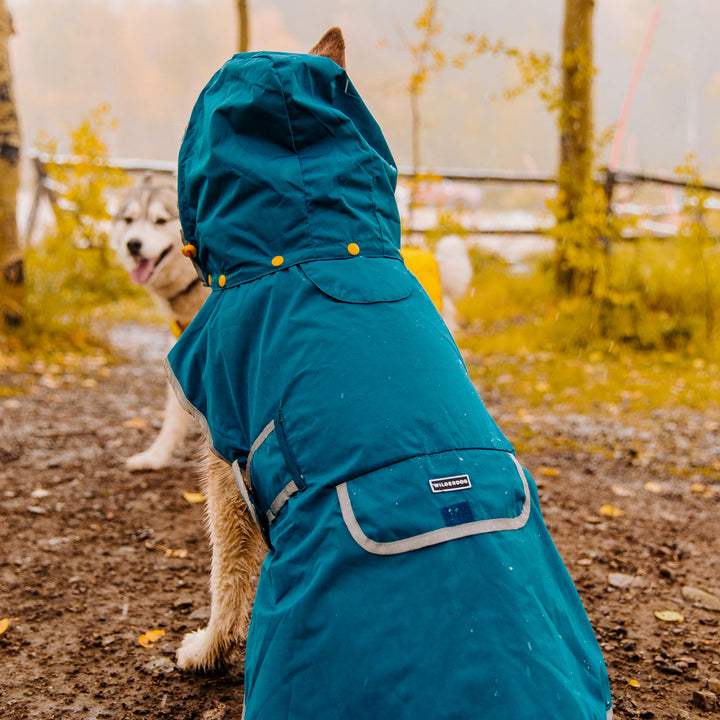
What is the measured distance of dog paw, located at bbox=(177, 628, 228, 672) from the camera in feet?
5.90

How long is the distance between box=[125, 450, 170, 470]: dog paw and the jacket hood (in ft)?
7.14

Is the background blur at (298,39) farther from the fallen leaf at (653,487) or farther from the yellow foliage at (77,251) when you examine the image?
the fallen leaf at (653,487)

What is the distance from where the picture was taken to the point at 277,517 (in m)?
1.14

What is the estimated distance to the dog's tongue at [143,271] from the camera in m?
3.16

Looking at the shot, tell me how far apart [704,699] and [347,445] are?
146 cm

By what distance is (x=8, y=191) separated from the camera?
5.15 meters

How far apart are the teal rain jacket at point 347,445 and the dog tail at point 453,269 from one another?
2.69 meters

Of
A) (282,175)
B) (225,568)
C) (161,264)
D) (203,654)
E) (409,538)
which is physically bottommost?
(203,654)

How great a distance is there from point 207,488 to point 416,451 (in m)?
0.87

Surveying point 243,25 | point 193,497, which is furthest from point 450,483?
point 243,25

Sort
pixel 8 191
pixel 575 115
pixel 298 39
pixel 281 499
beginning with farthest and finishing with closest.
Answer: pixel 298 39, pixel 575 115, pixel 8 191, pixel 281 499

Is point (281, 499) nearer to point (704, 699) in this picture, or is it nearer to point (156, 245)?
point (704, 699)

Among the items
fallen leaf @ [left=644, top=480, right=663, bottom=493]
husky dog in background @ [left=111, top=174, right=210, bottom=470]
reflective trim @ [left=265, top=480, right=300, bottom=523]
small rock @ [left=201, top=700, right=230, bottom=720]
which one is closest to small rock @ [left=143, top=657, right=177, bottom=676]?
small rock @ [left=201, top=700, right=230, bottom=720]

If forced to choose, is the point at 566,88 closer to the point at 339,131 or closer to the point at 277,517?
the point at 339,131
